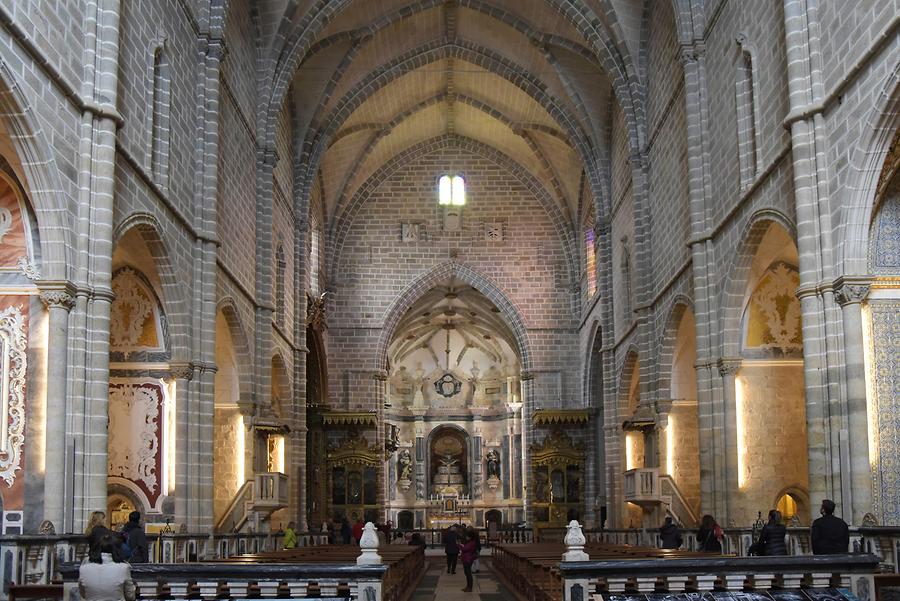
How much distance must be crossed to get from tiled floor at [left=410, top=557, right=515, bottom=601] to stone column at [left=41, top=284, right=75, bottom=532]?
27.5 feet

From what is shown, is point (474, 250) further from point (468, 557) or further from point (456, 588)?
point (468, 557)

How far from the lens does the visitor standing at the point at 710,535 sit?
18.3 meters

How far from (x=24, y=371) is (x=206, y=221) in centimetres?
712

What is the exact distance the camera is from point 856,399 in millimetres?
13680

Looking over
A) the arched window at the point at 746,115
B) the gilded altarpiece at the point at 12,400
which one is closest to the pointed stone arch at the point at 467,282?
the arched window at the point at 746,115

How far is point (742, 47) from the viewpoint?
741 inches

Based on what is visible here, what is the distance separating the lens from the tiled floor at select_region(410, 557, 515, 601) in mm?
20484

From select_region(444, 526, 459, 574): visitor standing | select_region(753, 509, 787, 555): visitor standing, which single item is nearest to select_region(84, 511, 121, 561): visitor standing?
select_region(753, 509, 787, 555): visitor standing

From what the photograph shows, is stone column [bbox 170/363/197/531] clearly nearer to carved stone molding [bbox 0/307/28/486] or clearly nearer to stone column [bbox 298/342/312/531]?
carved stone molding [bbox 0/307/28/486]

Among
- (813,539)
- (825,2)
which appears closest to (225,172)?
(825,2)

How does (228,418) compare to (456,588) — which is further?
(228,418)

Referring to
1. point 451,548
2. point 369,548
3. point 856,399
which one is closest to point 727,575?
point 369,548

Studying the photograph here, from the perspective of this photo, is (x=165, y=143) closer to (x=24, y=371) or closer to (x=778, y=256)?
(x=24, y=371)

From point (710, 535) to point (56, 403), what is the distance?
10450 mm
